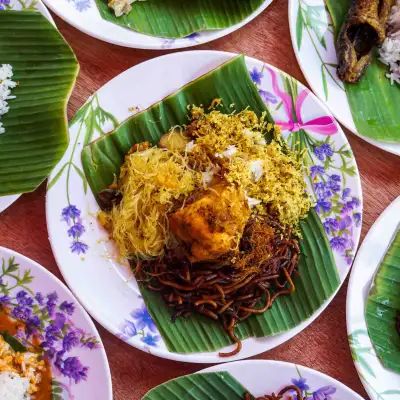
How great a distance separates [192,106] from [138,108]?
35 centimetres

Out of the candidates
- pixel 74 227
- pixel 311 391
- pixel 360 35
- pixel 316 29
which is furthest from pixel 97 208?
pixel 360 35

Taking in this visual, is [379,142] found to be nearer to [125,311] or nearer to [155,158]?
[155,158]

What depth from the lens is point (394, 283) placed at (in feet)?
10.8

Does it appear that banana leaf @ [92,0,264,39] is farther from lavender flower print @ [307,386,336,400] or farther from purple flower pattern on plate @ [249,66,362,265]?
lavender flower print @ [307,386,336,400]

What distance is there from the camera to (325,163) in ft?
10.6

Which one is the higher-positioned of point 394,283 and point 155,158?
point 155,158

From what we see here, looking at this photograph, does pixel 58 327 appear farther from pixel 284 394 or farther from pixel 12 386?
pixel 284 394

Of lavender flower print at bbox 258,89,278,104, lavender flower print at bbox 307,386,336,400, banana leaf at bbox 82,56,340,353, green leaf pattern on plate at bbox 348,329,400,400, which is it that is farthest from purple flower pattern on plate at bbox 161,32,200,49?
lavender flower print at bbox 307,386,336,400

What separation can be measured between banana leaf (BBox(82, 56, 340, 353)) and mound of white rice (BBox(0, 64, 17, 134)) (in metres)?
0.56

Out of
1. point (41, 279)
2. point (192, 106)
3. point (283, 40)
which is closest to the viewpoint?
point (41, 279)

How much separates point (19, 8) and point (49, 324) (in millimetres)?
1968

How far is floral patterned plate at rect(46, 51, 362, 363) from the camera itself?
3.01 m

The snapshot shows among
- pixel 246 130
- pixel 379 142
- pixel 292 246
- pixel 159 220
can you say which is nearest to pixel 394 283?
pixel 292 246

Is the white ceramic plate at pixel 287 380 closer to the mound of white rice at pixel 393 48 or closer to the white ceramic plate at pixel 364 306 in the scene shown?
the white ceramic plate at pixel 364 306
